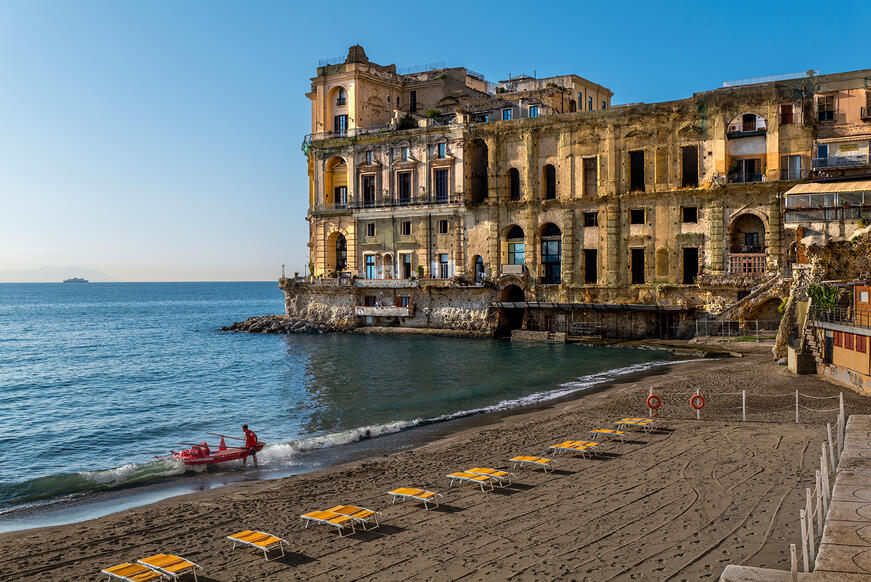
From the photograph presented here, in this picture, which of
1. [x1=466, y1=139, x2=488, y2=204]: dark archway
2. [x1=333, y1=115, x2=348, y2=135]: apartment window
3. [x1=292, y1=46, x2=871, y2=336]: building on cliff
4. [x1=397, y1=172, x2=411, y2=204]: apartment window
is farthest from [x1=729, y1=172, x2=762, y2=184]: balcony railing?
[x1=333, y1=115, x2=348, y2=135]: apartment window

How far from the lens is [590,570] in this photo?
38.9 feet

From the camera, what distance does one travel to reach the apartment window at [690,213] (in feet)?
175

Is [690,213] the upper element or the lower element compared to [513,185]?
lower

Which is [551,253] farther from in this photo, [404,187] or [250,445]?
[250,445]

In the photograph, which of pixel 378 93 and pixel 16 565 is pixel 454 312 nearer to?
pixel 378 93

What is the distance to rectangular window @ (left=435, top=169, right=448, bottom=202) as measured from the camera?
63.4 m

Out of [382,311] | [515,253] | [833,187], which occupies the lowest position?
[382,311]

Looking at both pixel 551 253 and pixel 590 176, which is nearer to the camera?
pixel 590 176

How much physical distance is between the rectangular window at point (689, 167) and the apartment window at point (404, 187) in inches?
935

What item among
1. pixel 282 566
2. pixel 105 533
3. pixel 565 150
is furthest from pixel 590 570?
pixel 565 150

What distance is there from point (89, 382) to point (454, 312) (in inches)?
1168

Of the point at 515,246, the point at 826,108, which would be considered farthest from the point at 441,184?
the point at 826,108

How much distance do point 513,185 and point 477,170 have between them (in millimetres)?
4362

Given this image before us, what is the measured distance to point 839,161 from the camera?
45.5 m
